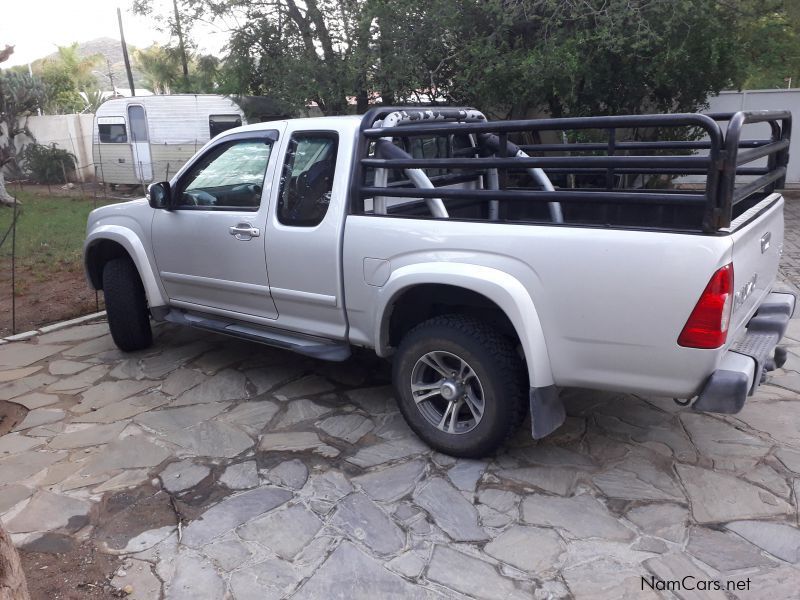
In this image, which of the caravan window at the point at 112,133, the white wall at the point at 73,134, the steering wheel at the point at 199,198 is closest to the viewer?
the steering wheel at the point at 199,198

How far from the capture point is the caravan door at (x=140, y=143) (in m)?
18.4

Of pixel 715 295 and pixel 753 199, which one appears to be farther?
pixel 753 199

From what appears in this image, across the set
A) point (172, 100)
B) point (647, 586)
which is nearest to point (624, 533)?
point (647, 586)

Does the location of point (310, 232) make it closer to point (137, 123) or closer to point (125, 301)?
point (125, 301)

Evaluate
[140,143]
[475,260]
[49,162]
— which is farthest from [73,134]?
[475,260]

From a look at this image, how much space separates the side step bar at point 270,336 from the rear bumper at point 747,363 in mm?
2101

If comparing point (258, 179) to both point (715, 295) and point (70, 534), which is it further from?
point (715, 295)

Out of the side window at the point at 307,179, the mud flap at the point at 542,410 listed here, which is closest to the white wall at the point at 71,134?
the side window at the point at 307,179

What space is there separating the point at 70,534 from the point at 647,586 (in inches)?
104

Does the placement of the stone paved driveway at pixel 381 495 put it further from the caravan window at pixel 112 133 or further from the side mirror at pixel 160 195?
the caravan window at pixel 112 133

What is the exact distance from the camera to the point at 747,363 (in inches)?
121

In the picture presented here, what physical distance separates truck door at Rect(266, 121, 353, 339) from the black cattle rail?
189mm

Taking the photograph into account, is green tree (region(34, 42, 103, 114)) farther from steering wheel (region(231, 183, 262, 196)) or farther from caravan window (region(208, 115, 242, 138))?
steering wheel (region(231, 183, 262, 196))

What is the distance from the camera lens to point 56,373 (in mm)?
5406
